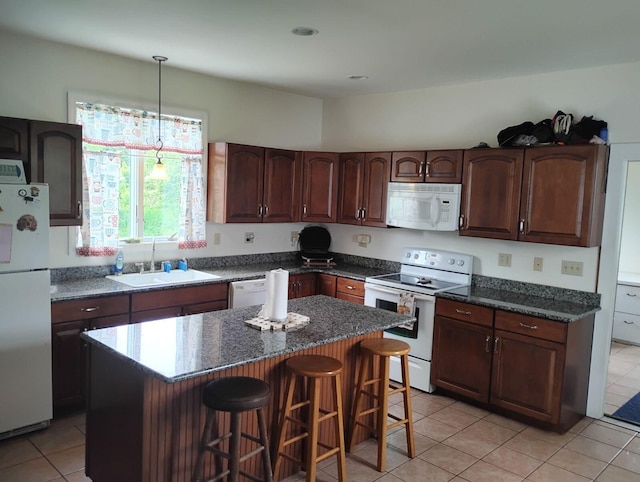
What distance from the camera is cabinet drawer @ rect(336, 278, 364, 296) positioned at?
468cm

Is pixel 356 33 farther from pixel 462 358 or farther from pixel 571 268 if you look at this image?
pixel 462 358

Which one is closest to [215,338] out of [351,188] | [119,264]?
[119,264]

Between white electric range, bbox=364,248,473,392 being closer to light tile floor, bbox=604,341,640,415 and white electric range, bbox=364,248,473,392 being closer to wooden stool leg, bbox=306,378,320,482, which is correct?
light tile floor, bbox=604,341,640,415

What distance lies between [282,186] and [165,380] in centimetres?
316

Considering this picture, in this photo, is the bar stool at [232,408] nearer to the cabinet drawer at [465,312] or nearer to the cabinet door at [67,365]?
the cabinet door at [67,365]

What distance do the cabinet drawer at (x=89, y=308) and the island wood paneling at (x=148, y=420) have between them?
93 cm

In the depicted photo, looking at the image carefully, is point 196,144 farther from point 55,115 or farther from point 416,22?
point 416,22

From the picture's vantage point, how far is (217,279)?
4211 millimetres

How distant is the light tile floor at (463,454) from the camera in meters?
2.94

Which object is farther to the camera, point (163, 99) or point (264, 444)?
point (163, 99)

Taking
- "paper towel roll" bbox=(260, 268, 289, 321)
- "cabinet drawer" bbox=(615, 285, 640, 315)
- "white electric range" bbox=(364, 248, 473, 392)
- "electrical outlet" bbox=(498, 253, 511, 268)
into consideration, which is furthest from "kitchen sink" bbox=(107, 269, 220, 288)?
"cabinet drawer" bbox=(615, 285, 640, 315)

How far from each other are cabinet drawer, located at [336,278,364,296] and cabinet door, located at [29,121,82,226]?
231 centimetres

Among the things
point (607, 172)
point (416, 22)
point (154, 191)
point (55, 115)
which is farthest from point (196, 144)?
point (607, 172)

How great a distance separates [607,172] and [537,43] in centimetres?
114
